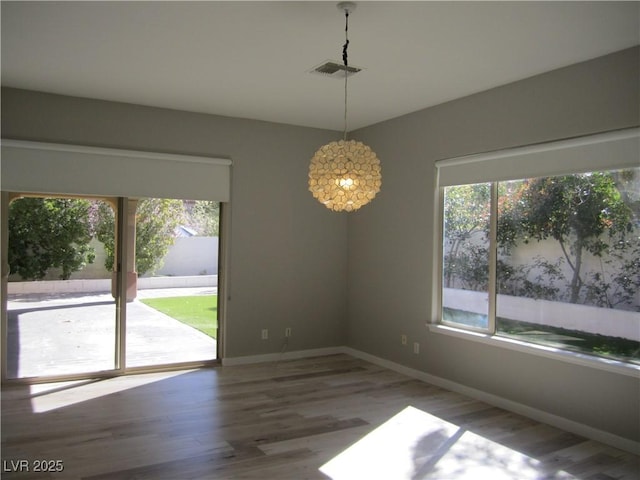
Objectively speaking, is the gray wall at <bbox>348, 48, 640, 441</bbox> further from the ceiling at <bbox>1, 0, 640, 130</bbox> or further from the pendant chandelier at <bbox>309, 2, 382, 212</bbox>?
the pendant chandelier at <bbox>309, 2, 382, 212</bbox>

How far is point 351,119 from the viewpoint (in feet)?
18.8

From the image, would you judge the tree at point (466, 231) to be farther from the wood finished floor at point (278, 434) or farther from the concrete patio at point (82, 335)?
the concrete patio at point (82, 335)

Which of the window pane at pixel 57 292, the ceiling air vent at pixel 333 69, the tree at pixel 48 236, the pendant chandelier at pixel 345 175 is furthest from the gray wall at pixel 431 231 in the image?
the tree at pixel 48 236

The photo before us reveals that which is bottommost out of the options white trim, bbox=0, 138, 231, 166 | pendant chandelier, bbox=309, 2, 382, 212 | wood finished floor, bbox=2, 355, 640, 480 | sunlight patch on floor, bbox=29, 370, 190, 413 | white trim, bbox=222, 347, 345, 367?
A: wood finished floor, bbox=2, 355, 640, 480

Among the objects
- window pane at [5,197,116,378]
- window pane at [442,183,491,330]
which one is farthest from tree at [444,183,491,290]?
window pane at [5,197,116,378]

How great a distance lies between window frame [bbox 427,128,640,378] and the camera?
11.8 feet

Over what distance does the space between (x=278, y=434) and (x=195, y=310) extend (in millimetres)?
2313

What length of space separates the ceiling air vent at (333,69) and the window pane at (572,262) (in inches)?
64.9

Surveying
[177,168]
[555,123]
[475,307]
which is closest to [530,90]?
[555,123]

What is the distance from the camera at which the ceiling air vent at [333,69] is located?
3867mm

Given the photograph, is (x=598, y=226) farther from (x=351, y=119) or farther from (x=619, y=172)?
(x=351, y=119)

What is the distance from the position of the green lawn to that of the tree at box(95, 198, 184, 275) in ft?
1.37

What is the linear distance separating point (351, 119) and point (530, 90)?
2.06m

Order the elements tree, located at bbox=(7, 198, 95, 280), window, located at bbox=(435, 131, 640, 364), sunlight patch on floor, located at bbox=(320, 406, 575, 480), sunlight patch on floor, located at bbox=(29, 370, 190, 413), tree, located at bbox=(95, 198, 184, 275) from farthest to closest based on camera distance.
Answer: tree, located at bbox=(95, 198, 184, 275) → tree, located at bbox=(7, 198, 95, 280) → sunlight patch on floor, located at bbox=(29, 370, 190, 413) → window, located at bbox=(435, 131, 640, 364) → sunlight patch on floor, located at bbox=(320, 406, 575, 480)
